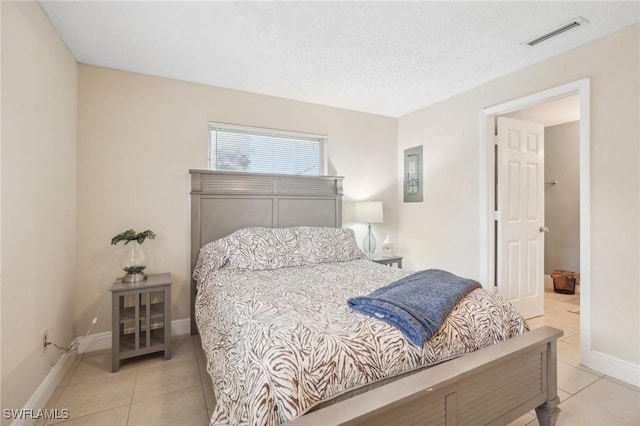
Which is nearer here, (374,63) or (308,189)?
(374,63)

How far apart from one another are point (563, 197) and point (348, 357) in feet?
16.7

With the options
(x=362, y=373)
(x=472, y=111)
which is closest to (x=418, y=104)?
(x=472, y=111)

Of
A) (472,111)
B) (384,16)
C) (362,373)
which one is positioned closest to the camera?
(362,373)

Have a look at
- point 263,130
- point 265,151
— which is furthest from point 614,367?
point 263,130

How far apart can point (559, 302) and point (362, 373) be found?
4040mm

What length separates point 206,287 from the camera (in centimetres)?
232

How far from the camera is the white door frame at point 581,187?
231cm

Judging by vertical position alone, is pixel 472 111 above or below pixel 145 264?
above

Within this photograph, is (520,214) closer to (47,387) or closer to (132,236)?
(132,236)

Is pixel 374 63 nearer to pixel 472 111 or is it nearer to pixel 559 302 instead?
pixel 472 111

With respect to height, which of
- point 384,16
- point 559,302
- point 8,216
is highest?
point 384,16

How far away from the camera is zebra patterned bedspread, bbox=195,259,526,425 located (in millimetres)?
1043

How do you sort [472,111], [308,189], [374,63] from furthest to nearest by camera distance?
[308,189] → [472,111] → [374,63]

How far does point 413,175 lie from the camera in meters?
3.96
